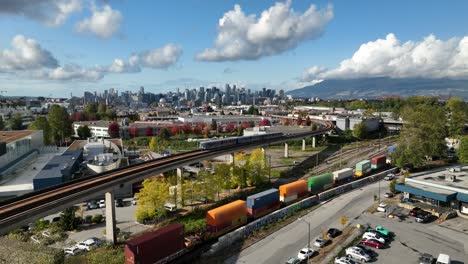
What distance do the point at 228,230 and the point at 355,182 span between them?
980 inches

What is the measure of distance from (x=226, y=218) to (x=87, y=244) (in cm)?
1380

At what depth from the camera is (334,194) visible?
43156 mm

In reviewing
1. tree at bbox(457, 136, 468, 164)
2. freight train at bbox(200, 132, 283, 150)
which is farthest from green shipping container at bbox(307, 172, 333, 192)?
tree at bbox(457, 136, 468, 164)

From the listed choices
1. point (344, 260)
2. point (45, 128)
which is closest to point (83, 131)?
point (45, 128)

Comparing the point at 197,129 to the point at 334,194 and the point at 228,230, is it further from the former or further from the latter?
the point at 228,230

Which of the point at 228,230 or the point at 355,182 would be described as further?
the point at 355,182

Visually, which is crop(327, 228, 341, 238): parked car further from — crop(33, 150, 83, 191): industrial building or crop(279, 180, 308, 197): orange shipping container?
crop(33, 150, 83, 191): industrial building

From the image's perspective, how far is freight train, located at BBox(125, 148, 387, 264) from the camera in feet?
79.3

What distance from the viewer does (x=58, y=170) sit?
47188 millimetres

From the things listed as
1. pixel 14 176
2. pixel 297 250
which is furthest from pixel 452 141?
pixel 14 176

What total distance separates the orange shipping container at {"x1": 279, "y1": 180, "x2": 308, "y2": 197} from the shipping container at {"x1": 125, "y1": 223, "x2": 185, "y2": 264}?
16566 mm

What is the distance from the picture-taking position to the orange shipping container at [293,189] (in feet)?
129

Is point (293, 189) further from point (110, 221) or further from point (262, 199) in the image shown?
point (110, 221)

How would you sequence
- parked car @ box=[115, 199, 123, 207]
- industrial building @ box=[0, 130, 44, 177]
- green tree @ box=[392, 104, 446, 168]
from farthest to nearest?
industrial building @ box=[0, 130, 44, 177] < green tree @ box=[392, 104, 446, 168] < parked car @ box=[115, 199, 123, 207]
